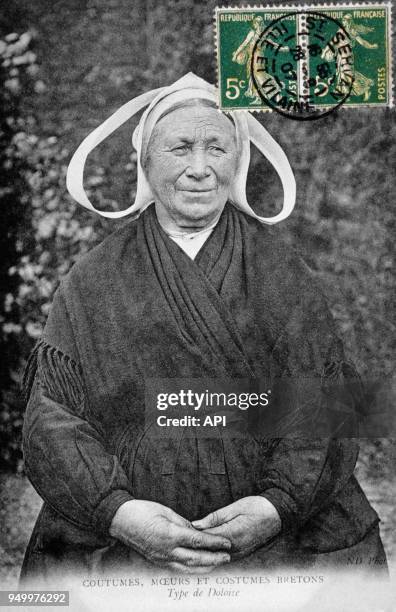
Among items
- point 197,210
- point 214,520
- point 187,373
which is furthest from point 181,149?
point 214,520

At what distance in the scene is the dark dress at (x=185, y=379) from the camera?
357 centimetres

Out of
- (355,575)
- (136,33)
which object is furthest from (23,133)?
(355,575)

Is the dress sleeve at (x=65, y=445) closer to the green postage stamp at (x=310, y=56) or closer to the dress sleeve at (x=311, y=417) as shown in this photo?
the dress sleeve at (x=311, y=417)

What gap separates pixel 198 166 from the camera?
3666 mm

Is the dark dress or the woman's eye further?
the woman's eye

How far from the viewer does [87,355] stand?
3641 millimetres

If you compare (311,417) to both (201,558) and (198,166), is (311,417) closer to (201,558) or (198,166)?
(201,558)

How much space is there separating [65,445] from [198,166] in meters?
1.24

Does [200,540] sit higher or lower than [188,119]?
lower

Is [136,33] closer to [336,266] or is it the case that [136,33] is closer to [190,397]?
[336,266]

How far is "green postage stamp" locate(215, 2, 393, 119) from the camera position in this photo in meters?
3.78

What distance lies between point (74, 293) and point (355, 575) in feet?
5.25

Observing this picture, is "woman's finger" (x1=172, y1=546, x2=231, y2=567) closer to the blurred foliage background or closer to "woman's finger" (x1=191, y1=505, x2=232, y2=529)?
"woman's finger" (x1=191, y1=505, x2=232, y2=529)
